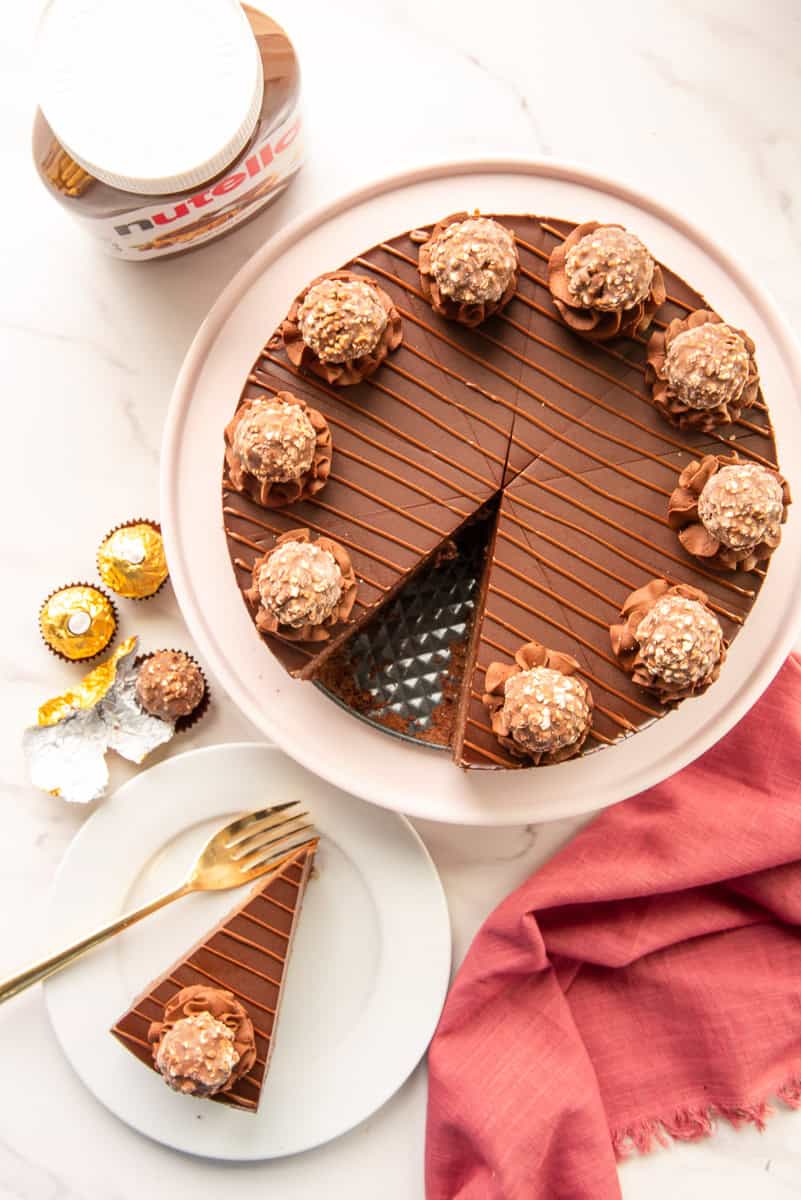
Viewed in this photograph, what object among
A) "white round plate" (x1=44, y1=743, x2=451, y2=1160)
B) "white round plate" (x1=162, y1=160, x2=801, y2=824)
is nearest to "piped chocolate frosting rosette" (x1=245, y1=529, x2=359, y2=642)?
"white round plate" (x1=162, y1=160, x2=801, y2=824)

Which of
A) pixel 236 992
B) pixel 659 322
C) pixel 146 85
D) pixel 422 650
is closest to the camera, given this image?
pixel 146 85

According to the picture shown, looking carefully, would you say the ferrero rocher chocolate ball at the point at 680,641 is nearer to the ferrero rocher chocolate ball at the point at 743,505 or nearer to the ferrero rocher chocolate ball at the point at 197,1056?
the ferrero rocher chocolate ball at the point at 743,505

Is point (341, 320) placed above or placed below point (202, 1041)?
above

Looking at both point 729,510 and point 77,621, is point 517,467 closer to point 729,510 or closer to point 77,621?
point 729,510

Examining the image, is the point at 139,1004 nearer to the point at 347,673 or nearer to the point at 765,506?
the point at 347,673

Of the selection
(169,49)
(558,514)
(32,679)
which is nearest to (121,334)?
(169,49)

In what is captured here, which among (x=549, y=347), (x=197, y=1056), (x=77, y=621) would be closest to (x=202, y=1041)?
(x=197, y=1056)

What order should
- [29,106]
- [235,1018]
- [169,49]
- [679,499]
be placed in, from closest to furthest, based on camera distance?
[169,49] < [679,499] < [235,1018] < [29,106]

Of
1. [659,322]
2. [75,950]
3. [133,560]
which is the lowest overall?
[75,950]
